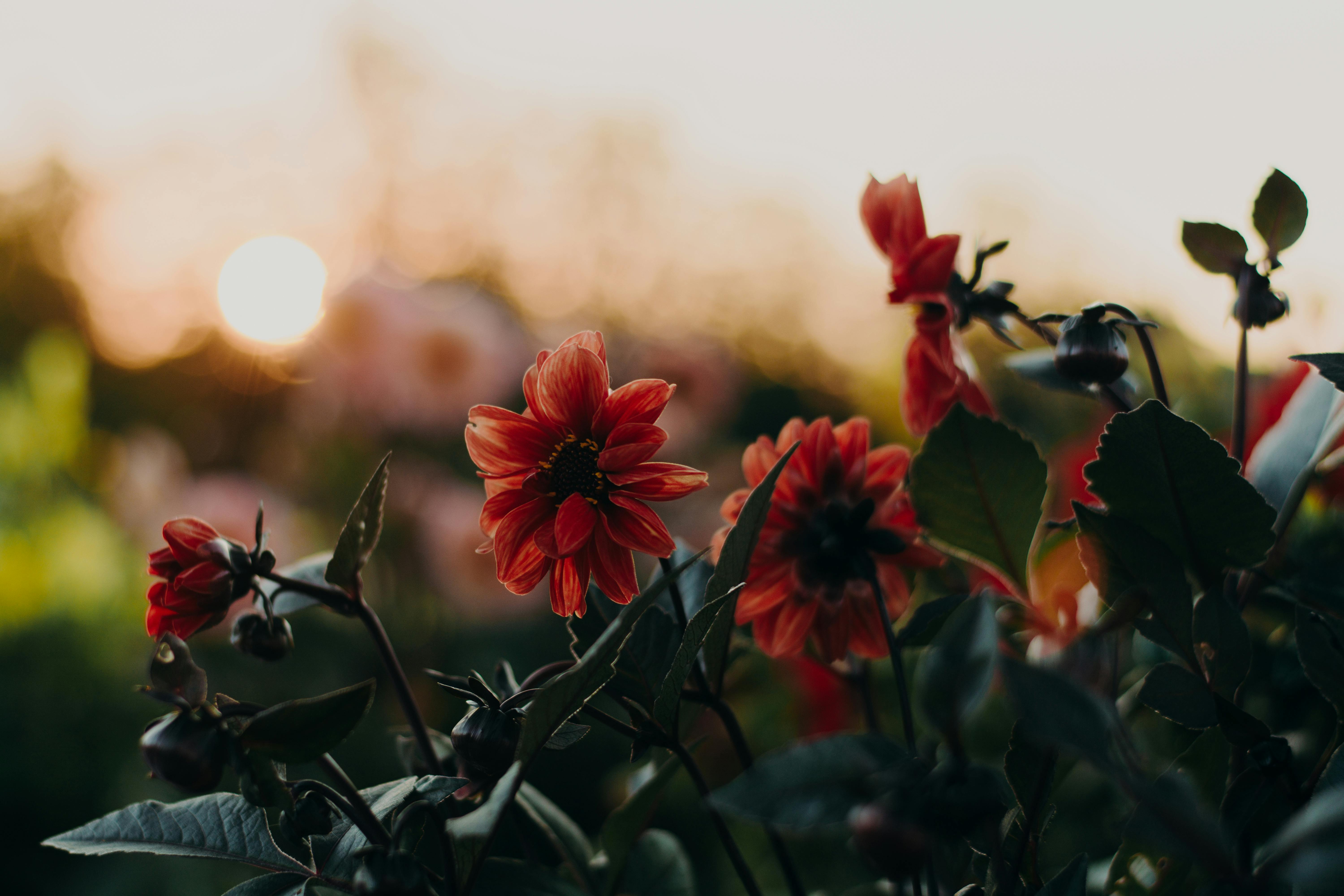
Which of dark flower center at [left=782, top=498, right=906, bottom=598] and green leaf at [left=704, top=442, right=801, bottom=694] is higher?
green leaf at [left=704, top=442, right=801, bottom=694]

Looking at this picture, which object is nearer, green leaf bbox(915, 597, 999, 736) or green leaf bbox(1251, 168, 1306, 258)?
green leaf bbox(915, 597, 999, 736)

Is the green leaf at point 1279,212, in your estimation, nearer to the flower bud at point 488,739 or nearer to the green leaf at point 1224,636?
the green leaf at point 1224,636

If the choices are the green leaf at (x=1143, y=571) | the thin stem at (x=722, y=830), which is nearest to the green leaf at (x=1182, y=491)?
the green leaf at (x=1143, y=571)

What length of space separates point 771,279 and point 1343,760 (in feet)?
10.0

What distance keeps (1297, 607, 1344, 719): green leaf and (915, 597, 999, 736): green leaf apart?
0.12 metres

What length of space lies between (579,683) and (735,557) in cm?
4

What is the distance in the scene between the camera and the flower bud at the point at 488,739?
0.18 metres

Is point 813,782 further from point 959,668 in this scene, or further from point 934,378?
point 934,378

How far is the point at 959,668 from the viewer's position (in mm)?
125

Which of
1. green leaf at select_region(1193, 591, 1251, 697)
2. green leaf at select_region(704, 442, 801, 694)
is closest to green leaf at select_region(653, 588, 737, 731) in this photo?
green leaf at select_region(704, 442, 801, 694)

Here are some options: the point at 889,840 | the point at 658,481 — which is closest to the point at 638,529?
the point at 658,481

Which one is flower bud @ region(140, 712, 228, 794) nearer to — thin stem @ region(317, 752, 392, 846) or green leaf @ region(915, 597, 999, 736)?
thin stem @ region(317, 752, 392, 846)

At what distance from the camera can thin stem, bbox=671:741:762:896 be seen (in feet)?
0.65

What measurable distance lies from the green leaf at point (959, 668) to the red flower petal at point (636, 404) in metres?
0.11
